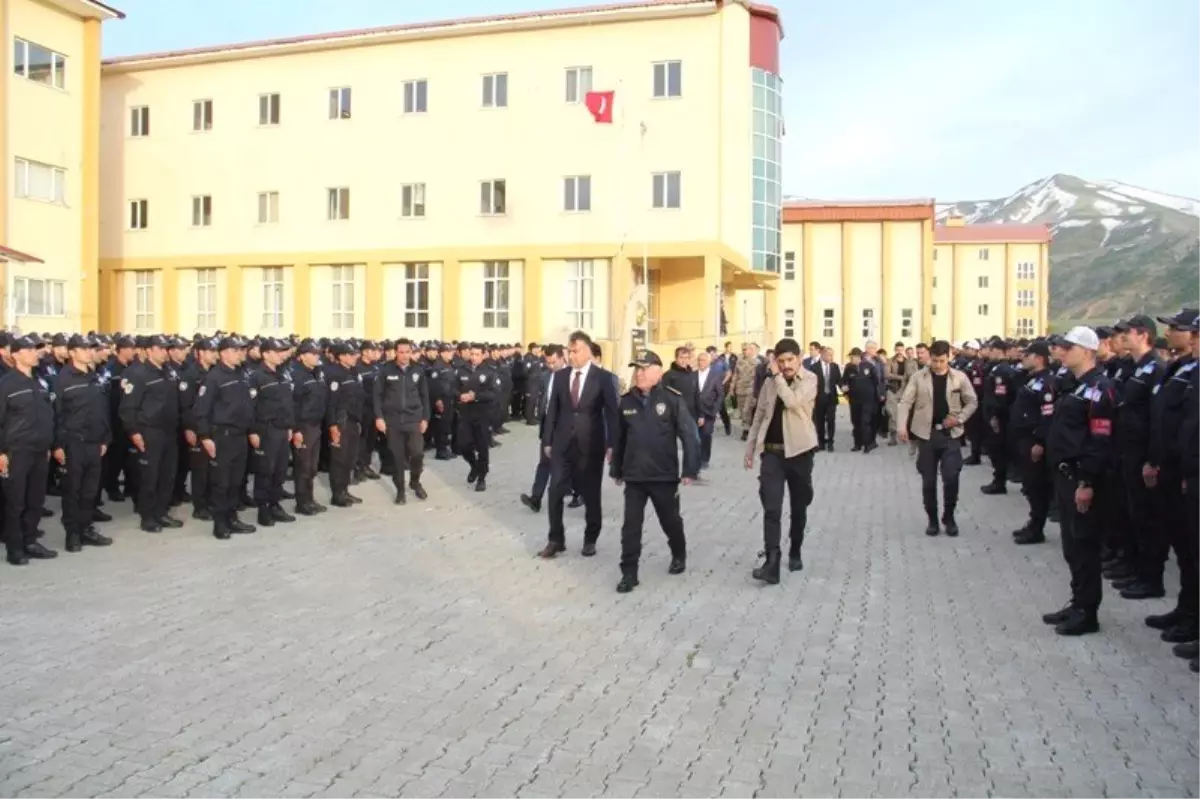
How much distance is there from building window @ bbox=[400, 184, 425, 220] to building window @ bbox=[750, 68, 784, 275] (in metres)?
12.8

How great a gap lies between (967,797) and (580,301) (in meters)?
33.6

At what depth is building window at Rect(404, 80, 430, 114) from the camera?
38.6 m

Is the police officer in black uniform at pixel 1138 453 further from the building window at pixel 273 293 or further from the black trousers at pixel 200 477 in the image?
the building window at pixel 273 293

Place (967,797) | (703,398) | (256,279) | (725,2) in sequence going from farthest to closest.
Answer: (256,279) < (725,2) < (703,398) < (967,797)

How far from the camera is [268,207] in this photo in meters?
40.9

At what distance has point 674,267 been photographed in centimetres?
3916

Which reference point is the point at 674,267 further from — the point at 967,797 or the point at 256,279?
the point at 967,797

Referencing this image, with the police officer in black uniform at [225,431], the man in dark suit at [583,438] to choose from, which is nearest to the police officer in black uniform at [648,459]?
the man in dark suit at [583,438]

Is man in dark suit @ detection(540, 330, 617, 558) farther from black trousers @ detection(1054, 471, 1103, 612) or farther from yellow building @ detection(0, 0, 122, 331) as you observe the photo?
yellow building @ detection(0, 0, 122, 331)

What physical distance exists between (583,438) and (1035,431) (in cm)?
477

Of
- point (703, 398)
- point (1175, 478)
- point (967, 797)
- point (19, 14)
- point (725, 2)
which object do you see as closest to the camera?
point (967, 797)

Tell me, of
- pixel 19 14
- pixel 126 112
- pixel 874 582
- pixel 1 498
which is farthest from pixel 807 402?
pixel 126 112

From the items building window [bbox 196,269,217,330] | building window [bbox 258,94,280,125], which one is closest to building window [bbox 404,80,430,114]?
building window [bbox 258,94,280,125]

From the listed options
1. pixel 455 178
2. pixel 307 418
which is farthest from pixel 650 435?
pixel 455 178
